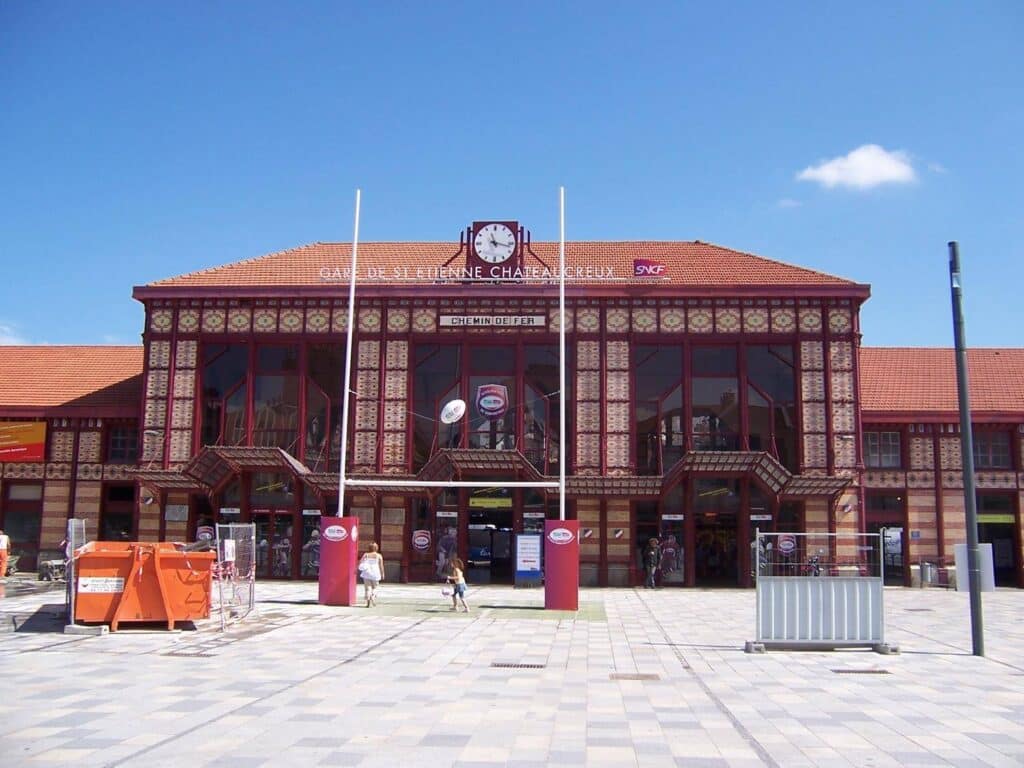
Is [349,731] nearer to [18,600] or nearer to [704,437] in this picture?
[18,600]

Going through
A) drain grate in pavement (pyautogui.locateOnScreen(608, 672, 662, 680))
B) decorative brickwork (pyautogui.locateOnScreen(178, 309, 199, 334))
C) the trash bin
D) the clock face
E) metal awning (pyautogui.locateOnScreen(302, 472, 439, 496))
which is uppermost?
the clock face

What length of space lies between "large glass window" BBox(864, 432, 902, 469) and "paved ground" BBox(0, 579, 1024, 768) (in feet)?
47.2

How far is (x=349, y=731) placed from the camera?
10.5 metres

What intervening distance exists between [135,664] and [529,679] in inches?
241

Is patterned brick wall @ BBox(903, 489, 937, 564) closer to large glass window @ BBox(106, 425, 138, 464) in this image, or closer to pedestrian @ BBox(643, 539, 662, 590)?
pedestrian @ BBox(643, 539, 662, 590)

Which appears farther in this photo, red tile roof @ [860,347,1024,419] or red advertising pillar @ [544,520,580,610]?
red tile roof @ [860,347,1024,419]

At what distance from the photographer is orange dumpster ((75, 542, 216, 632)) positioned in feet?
62.3

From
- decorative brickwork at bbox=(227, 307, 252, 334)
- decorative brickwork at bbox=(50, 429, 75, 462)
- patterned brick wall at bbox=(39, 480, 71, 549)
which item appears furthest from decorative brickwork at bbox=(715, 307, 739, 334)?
patterned brick wall at bbox=(39, 480, 71, 549)

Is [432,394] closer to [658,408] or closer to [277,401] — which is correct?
[277,401]

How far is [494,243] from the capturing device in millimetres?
34281

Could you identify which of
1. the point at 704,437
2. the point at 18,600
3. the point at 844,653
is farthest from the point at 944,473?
the point at 18,600

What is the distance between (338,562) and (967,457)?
14911 millimetres

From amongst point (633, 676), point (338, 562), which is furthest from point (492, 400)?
point (633, 676)

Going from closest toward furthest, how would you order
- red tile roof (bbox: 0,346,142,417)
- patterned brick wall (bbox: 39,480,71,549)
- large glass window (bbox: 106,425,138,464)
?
patterned brick wall (bbox: 39,480,71,549) → large glass window (bbox: 106,425,138,464) → red tile roof (bbox: 0,346,142,417)
